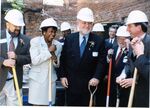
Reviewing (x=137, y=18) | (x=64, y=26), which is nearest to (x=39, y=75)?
(x=64, y=26)

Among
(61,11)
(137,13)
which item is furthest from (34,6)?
(137,13)

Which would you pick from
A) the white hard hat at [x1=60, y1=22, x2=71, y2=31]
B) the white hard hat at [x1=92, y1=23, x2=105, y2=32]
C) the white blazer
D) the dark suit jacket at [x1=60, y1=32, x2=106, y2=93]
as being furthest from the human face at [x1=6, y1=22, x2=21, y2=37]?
the white hard hat at [x1=92, y1=23, x2=105, y2=32]

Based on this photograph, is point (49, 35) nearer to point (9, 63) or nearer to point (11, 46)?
point (11, 46)

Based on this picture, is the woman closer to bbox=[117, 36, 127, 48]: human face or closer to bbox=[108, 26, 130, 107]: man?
bbox=[108, 26, 130, 107]: man

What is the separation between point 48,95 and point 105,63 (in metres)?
0.73

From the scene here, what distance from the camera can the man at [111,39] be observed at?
4.82 metres

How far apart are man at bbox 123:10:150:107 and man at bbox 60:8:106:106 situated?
1.77 ft

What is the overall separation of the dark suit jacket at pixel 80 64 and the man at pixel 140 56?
529 millimetres

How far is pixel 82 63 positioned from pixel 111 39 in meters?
0.94

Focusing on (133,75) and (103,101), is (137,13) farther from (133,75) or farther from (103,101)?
(103,101)

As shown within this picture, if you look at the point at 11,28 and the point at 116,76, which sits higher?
the point at 11,28

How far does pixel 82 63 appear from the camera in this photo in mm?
4293

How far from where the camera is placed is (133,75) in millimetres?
3615

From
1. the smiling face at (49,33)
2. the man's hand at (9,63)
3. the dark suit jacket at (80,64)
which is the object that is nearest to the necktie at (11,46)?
the man's hand at (9,63)
